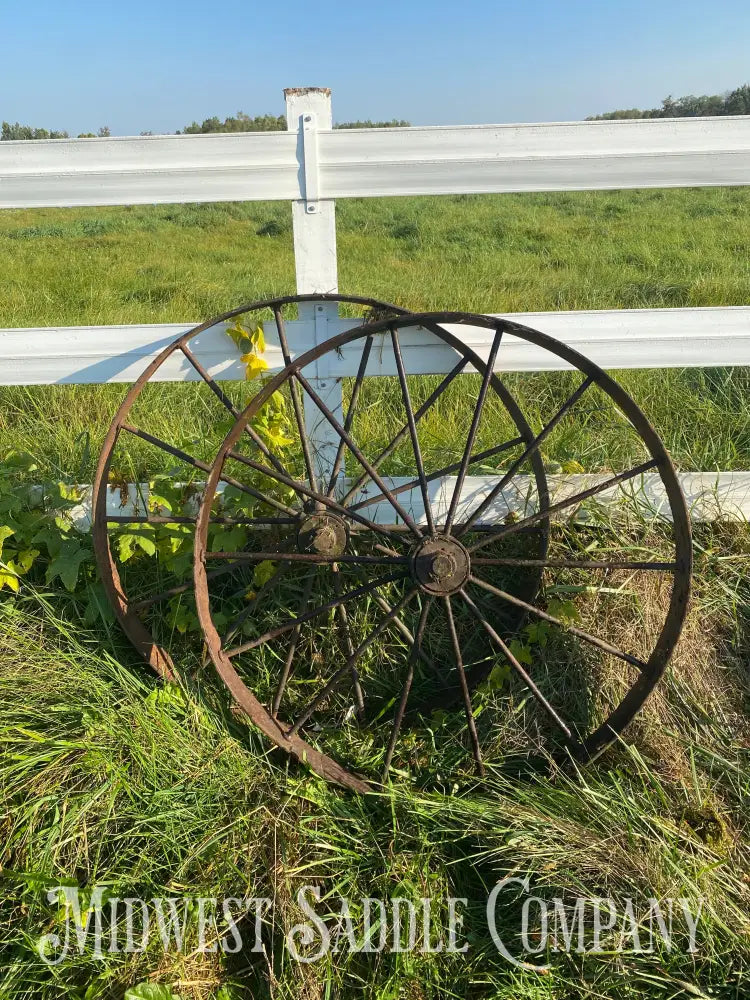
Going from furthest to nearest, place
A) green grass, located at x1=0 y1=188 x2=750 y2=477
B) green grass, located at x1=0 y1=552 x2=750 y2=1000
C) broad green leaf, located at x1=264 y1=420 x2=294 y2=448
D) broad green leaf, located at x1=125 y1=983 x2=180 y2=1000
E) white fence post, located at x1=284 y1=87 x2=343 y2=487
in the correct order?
green grass, located at x1=0 y1=188 x2=750 y2=477 → broad green leaf, located at x1=264 y1=420 x2=294 y2=448 → white fence post, located at x1=284 y1=87 x2=343 y2=487 → green grass, located at x1=0 y1=552 x2=750 y2=1000 → broad green leaf, located at x1=125 y1=983 x2=180 y2=1000

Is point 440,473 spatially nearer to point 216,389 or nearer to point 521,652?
point 521,652

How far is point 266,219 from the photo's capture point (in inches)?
478

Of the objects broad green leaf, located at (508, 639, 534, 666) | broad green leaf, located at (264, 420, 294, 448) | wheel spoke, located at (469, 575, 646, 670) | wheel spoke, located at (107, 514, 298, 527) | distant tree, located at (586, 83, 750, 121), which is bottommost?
broad green leaf, located at (508, 639, 534, 666)

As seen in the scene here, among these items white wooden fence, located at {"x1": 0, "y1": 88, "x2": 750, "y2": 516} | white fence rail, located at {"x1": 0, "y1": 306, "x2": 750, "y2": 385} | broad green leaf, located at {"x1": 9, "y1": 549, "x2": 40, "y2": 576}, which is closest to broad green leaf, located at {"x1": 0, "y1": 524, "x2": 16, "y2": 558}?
broad green leaf, located at {"x1": 9, "y1": 549, "x2": 40, "y2": 576}

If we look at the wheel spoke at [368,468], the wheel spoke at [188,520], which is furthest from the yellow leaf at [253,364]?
the wheel spoke at [188,520]

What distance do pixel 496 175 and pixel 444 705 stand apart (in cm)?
180

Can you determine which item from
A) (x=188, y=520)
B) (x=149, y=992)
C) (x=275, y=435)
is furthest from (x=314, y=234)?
(x=149, y=992)

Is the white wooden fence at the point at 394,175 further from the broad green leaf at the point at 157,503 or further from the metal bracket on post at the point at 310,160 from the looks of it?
the broad green leaf at the point at 157,503

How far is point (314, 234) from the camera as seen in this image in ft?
8.09

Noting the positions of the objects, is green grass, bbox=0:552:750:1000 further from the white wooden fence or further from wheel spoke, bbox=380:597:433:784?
the white wooden fence

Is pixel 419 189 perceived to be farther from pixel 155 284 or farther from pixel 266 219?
pixel 266 219

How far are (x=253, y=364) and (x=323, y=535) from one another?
0.66 m

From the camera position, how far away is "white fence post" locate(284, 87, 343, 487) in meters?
2.39

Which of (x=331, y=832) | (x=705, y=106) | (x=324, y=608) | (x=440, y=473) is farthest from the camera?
(x=705, y=106)
